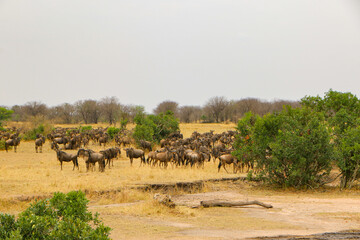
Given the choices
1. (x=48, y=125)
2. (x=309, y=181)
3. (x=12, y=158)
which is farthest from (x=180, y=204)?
(x=48, y=125)

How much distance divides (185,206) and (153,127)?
25899 mm

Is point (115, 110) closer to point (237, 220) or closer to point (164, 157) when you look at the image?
point (164, 157)

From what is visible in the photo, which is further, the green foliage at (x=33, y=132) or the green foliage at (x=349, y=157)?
the green foliage at (x=33, y=132)

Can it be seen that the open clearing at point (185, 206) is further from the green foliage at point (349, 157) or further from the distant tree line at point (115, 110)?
the distant tree line at point (115, 110)

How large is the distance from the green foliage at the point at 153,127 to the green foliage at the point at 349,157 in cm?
1943

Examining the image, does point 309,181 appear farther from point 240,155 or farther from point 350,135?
point 240,155

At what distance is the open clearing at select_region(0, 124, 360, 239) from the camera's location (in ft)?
34.3

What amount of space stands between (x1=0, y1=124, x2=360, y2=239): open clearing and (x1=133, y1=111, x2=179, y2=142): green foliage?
44.9ft

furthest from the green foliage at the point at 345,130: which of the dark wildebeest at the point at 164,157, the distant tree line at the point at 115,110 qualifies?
the distant tree line at the point at 115,110

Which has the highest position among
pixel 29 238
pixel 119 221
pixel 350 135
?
pixel 350 135

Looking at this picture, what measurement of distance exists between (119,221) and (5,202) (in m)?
4.73

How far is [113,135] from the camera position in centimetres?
4184

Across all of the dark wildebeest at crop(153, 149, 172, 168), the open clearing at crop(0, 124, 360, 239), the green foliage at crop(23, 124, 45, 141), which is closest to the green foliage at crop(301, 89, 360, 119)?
the open clearing at crop(0, 124, 360, 239)

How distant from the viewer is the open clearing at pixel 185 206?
10.5 m
